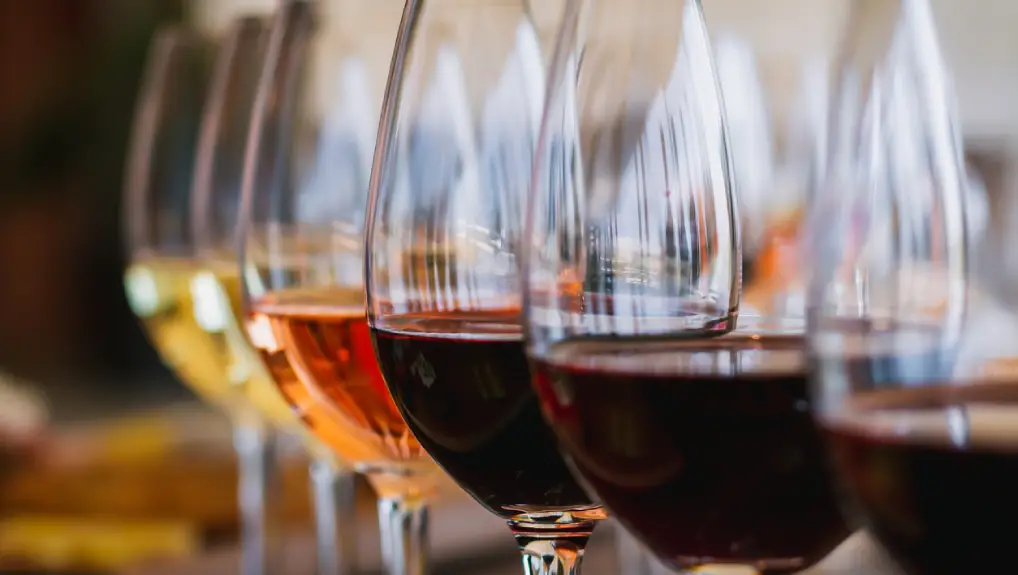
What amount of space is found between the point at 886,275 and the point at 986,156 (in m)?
0.07

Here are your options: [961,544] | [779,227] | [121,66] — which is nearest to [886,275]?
[961,544]

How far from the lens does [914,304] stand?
11.3 inches

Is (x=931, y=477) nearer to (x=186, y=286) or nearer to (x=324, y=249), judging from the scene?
(x=324, y=249)

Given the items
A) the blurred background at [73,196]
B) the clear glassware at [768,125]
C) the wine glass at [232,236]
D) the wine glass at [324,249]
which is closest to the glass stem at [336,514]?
the wine glass at [232,236]

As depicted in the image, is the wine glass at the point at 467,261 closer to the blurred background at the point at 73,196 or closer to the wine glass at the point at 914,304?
the wine glass at the point at 914,304

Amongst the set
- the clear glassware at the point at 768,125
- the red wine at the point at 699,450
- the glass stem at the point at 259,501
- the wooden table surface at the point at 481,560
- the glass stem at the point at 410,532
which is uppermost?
the clear glassware at the point at 768,125

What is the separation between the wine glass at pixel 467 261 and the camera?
417mm

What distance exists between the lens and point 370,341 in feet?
1.57

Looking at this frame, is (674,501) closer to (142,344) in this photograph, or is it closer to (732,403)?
(732,403)

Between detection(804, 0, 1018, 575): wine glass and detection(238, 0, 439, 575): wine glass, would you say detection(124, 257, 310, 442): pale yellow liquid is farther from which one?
detection(804, 0, 1018, 575): wine glass

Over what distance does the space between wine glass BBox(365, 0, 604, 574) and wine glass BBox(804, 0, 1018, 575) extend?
5.8 inches

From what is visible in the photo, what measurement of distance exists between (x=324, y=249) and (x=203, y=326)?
10.7 inches

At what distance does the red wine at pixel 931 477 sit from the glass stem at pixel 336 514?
48cm

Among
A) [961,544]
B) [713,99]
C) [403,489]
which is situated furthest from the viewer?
[403,489]
